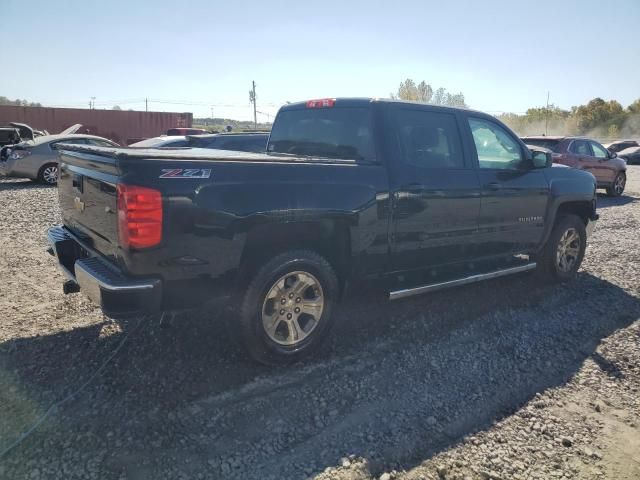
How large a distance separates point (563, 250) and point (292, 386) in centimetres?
406

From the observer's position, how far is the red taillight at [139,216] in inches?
108

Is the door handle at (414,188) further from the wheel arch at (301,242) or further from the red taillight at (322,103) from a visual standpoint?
the red taillight at (322,103)

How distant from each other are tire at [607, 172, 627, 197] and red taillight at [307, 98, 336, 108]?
12.6 m

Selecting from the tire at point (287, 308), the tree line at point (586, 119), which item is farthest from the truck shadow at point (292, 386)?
the tree line at point (586, 119)

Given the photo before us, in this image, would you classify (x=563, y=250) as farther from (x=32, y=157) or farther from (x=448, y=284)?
(x=32, y=157)

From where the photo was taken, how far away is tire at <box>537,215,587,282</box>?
18.3 feet

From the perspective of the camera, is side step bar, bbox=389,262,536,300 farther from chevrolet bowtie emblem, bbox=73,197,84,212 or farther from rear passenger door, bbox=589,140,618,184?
rear passenger door, bbox=589,140,618,184

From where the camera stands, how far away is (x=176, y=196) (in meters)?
2.85

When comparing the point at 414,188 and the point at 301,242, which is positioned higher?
the point at 414,188

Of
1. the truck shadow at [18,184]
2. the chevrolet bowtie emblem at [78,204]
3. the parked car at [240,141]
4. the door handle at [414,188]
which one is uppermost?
the parked car at [240,141]

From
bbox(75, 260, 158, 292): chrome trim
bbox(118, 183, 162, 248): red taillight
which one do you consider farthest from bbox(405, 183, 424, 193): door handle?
bbox(75, 260, 158, 292): chrome trim

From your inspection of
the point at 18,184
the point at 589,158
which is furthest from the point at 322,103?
the point at 18,184

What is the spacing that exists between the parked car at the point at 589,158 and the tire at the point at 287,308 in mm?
10130

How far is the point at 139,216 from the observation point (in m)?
2.77
